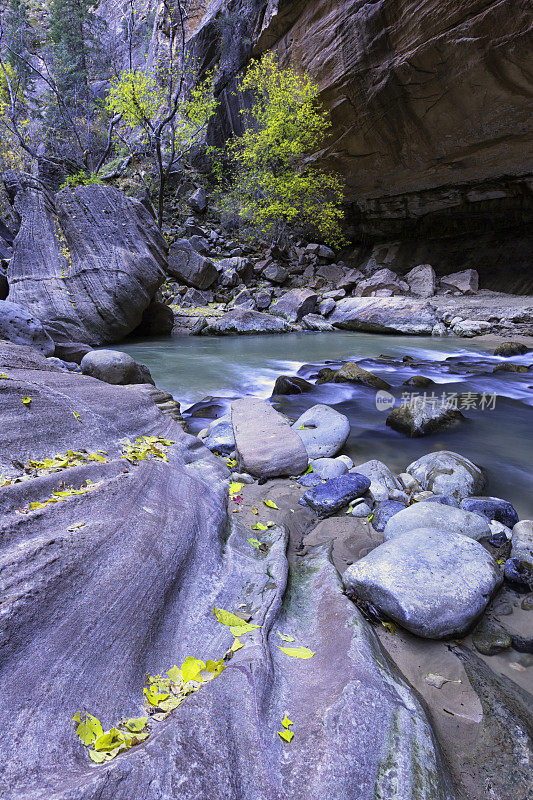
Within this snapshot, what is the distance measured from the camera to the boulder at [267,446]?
3.22m

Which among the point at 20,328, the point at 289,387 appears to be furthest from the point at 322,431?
the point at 20,328

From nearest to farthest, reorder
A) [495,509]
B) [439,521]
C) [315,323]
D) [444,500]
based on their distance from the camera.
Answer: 1. [439,521]
2. [495,509]
3. [444,500]
4. [315,323]

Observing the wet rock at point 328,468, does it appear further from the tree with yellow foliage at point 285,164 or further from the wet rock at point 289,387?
the tree with yellow foliage at point 285,164

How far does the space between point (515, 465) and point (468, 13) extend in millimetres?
13284

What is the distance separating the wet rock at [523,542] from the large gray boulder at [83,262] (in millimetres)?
8813

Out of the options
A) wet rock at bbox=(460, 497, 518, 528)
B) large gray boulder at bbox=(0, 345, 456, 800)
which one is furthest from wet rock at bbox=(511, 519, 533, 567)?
large gray boulder at bbox=(0, 345, 456, 800)

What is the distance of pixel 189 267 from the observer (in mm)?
14570

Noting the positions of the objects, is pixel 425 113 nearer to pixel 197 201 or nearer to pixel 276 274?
pixel 276 274

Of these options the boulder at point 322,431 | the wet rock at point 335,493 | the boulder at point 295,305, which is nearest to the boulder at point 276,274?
the boulder at point 295,305

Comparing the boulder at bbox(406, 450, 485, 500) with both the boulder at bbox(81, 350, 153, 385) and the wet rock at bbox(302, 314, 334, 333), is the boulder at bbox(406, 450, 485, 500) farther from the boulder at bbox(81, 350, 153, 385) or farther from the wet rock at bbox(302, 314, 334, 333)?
the wet rock at bbox(302, 314, 334, 333)

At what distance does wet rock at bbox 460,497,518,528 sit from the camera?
2.50 meters

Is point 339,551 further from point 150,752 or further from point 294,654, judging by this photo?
point 150,752

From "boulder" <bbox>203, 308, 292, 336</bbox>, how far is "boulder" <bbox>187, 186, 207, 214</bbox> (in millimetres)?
9843

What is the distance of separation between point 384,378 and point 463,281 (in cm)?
1018
